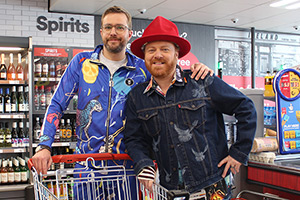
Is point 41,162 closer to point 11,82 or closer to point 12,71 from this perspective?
point 11,82

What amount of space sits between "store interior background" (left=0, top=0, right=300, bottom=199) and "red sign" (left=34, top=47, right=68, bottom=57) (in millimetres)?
192

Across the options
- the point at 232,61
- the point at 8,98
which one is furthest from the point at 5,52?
the point at 232,61

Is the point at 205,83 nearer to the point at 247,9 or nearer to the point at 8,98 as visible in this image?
the point at 8,98

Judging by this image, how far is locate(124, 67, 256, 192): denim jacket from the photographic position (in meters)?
1.93

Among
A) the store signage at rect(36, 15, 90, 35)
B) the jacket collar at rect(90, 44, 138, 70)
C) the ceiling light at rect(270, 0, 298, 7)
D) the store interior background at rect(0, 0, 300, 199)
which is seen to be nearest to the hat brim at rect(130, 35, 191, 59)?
the jacket collar at rect(90, 44, 138, 70)

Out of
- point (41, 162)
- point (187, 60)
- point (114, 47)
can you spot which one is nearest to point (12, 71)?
point (187, 60)

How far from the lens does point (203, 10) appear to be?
7.00 meters

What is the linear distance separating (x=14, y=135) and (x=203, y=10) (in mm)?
4137

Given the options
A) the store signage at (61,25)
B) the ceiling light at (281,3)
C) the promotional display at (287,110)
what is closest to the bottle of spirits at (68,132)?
the store signage at (61,25)

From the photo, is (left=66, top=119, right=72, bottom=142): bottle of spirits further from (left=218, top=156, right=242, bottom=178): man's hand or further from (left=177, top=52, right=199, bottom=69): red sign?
(left=218, top=156, right=242, bottom=178): man's hand

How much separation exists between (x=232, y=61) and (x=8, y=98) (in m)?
5.39

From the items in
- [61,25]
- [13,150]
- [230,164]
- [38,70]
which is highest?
[61,25]

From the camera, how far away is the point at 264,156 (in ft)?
10.2

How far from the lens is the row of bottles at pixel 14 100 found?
544cm
